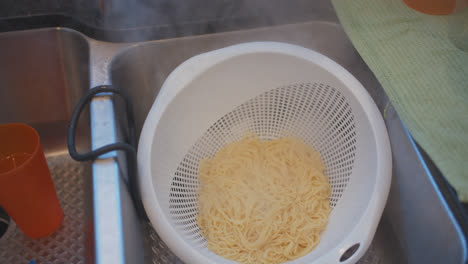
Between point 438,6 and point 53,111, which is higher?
point 438,6

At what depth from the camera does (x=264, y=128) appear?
1.09m

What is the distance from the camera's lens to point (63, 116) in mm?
1123

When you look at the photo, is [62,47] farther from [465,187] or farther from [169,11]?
[465,187]

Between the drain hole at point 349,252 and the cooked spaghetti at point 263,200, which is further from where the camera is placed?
the cooked spaghetti at point 263,200

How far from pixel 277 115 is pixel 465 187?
20.7 inches

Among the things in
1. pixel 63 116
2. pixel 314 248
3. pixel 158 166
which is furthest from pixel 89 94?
pixel 314 248

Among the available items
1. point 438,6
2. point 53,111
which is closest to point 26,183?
point 53,111

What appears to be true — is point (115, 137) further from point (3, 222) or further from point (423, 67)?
point (423, 67)

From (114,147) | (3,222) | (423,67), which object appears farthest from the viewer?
(3,222)

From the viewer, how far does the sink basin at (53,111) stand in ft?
3.13

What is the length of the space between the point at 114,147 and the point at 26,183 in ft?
0.73

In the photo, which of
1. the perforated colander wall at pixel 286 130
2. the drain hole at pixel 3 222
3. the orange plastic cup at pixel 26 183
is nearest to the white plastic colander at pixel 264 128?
the perforated colander wall at pixel 286 130

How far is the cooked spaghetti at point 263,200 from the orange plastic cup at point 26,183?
38 centimetres

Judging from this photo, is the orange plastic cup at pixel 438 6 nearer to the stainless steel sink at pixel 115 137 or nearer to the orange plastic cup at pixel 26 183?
the stainless steel sink at pixel 115 137
